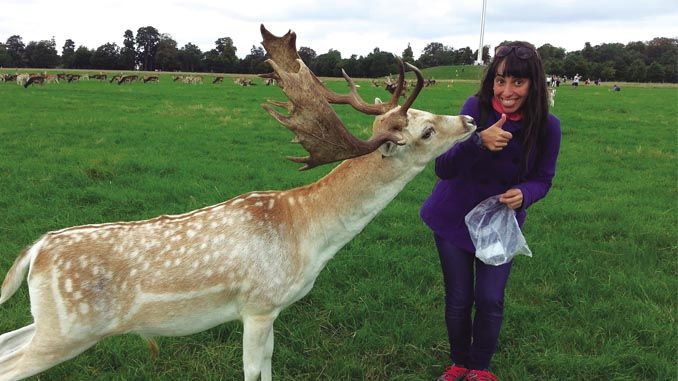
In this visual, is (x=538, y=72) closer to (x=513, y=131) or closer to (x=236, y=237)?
(x=513, y=131)

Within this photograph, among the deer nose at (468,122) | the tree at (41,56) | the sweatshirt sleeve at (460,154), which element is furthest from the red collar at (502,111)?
the tree at (41,56)

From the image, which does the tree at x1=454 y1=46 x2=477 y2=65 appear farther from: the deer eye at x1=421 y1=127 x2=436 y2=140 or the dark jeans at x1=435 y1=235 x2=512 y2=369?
the deer eye at x1=421 y1=127 x2=436 y2=140

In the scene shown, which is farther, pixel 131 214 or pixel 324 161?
pixel 131 214

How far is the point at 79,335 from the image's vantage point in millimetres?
2924

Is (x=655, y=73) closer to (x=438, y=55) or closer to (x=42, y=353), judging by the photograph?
(x=438, y=55)

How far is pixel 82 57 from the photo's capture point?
95375mm


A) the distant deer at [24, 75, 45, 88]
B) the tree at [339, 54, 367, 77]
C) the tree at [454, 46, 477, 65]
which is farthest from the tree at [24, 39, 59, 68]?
the tree at [454, 46, 477, 65]

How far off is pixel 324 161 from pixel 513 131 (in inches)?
46.6

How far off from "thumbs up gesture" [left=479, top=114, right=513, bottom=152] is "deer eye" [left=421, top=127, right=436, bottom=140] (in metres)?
0.30

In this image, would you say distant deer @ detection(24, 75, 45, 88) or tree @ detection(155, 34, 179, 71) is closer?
distant deer @ detection(24, 75, 45, 88)

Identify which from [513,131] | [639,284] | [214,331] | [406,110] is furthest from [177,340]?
[639,284]

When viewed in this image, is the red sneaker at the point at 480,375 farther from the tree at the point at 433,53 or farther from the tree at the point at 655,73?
the tree at the point at 433,53

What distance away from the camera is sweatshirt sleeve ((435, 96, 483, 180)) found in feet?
10.5

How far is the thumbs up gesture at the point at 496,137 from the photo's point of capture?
302cm
